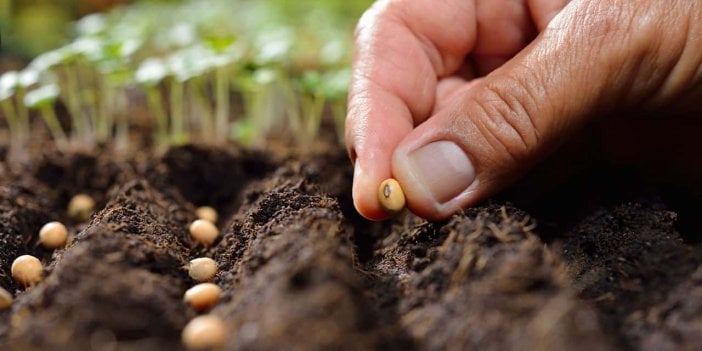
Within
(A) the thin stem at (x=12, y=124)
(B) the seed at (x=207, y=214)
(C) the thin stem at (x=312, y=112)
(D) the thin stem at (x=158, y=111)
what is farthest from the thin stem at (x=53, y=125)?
(B) the seed at (x=207, y=214)

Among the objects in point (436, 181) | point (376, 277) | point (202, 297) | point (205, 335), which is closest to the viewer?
point (205, 335)

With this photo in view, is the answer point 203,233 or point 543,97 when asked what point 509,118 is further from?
point 203,233

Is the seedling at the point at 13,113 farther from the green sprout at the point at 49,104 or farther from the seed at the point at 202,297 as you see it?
the seed at the point at 202,297

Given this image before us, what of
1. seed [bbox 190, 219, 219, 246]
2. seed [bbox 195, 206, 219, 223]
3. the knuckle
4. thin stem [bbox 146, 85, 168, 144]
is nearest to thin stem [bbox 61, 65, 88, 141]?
thin stem [bbox 146, 85, 168, 144]

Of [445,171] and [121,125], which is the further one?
[121,125]

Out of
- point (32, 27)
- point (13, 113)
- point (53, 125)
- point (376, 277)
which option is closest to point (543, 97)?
point (376, 277)

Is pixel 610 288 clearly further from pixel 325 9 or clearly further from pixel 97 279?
pixel 325 9
